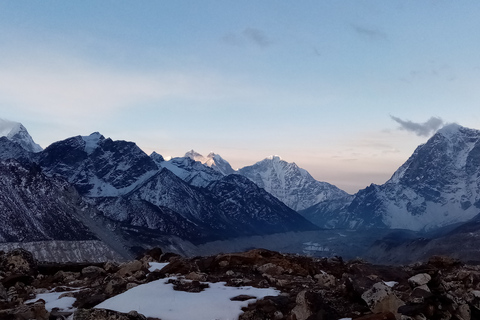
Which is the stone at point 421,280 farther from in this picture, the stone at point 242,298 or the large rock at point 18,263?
the large rock at point 18,263

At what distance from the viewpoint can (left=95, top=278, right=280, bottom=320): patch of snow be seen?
17.3 meters

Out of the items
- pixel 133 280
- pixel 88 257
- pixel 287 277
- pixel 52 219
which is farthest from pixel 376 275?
pixel 52 219

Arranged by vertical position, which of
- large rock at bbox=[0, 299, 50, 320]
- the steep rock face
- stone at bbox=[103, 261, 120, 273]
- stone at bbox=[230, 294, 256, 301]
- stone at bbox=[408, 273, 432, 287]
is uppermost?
stone at bbox=[408, 273, 432, 287]

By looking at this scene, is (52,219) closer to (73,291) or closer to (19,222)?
(19,222)

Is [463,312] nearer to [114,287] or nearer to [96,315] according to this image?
[96,315]

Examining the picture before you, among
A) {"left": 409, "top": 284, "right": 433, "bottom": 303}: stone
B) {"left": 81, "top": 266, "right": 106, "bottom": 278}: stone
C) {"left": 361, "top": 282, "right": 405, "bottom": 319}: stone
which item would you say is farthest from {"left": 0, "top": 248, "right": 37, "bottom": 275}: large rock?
{"left": 409, "top": 284, "right": 433, "bottom": 303}: stone

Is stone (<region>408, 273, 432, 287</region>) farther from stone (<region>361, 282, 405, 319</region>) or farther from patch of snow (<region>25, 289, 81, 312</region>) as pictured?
patch of snow (<region>25, 289, 81, 312</region>)

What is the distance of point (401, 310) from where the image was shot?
613 inches

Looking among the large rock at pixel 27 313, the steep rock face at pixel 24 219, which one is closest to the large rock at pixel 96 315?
the large rock at pixel 27 313

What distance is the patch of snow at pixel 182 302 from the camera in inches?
680

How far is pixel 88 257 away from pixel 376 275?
568ft

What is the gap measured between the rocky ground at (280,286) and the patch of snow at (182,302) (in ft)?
2.20

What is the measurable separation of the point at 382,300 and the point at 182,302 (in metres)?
7.69

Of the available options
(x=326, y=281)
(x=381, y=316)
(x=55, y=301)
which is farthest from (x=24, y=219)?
(x=381, y=316)
